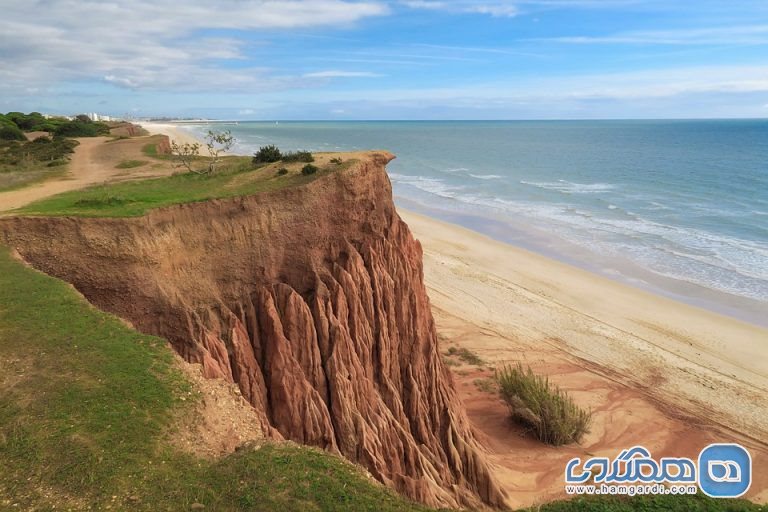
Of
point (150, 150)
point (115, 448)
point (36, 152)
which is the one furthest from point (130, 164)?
point (115, 448)

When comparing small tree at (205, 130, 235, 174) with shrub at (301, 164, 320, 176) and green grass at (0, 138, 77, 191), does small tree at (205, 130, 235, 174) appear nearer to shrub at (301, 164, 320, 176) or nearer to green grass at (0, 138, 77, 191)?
shrub at (301, 164, 320, 176)

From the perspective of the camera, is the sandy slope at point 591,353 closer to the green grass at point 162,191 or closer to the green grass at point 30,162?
the green grass at point 30,162

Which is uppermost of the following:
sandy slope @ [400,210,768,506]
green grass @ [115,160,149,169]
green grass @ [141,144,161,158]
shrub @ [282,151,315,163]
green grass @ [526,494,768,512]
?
green grass @ [141,144,161,158]

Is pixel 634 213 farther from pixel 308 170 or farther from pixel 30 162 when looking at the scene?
pixel 30 162

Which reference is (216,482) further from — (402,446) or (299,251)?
(299,251)

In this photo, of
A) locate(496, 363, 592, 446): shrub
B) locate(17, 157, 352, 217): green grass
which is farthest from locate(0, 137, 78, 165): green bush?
locate(496, 363, 592, 446): shrub

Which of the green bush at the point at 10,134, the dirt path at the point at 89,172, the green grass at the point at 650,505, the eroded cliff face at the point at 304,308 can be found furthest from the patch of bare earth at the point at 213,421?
the green bush at the point at 10,134

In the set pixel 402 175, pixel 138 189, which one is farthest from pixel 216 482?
pixel 402 175
